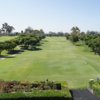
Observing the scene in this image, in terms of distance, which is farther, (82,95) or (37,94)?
(82,95)

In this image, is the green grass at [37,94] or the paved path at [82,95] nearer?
the green grass at [37,94]

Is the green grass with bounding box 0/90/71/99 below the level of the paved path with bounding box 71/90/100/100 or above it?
above

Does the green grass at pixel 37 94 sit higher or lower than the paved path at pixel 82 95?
higher

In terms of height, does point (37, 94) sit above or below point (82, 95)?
above

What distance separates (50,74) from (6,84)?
21032 mm

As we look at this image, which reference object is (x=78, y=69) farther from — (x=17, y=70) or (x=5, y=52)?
(x=5, y=52)

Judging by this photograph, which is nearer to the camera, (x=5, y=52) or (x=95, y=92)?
(x=95, y=92)

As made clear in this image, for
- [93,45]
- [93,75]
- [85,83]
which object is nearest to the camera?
[85,83]

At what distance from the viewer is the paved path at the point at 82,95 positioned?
28.4 meters

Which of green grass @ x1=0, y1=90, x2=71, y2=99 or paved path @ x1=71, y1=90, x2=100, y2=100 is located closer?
green grass @ x1=0, y1=90, x2=71, y2=99

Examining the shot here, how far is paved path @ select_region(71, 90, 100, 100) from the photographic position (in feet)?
93.2

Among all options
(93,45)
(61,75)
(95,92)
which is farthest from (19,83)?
(93,45)

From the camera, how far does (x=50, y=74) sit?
4931cm

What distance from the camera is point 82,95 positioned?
97.1 ft
